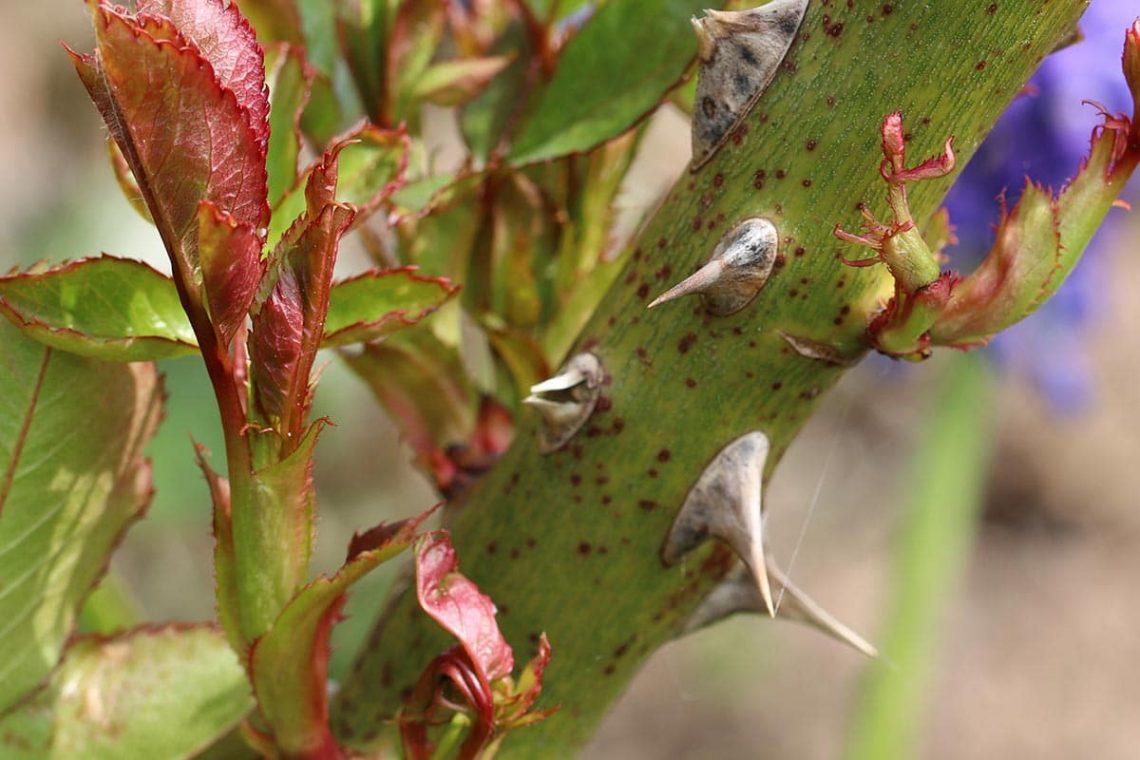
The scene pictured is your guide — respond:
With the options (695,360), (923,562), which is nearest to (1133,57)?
(695,360)

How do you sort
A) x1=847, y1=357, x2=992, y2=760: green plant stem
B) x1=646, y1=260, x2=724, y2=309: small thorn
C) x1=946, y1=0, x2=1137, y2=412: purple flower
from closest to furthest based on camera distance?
x1=646, y1=260, x2=724, y2=309: small thorn < x1=946, y1=0, x2=1137, y2=412: purple flower < x1=847, y1=357, x2=992, y2=760: green plant stem

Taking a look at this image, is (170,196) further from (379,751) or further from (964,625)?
(964,625)

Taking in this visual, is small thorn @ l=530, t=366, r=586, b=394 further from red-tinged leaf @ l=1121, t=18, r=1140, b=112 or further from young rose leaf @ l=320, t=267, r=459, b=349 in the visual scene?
red-tinged leaf @ l=1121, t=18, r=1140, b=112

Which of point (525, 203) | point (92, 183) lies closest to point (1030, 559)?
point (92, 183)

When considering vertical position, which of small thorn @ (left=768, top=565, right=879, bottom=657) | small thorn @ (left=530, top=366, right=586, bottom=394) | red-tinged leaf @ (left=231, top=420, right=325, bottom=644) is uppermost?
red-tinged leaf @ (left=231, top=420, right=325, bottom=644)

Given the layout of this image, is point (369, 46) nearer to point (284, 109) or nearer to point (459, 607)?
point (284, 109)

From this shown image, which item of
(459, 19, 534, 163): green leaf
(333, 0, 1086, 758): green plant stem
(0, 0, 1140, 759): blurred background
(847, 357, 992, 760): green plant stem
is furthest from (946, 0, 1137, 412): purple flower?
(0, 0, 1140, 759): blurred background

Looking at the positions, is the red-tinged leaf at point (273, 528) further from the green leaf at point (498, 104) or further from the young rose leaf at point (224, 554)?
the green leaf at point (498, 104)
